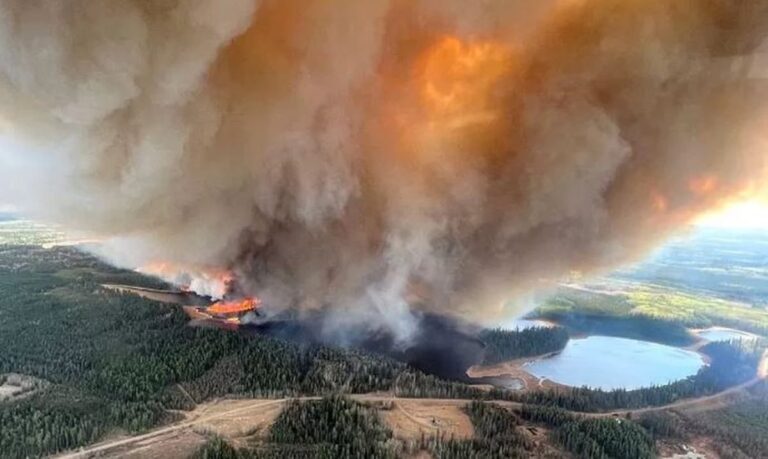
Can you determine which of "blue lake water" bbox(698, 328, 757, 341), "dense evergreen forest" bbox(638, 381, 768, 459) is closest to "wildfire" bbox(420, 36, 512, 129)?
"dense evergreen forest" bbox(638, 381, 768, 459)

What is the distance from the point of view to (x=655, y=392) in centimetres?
2309

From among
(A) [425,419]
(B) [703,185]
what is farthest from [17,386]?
(B) [703,185]

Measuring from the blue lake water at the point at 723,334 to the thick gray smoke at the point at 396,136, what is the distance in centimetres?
1070

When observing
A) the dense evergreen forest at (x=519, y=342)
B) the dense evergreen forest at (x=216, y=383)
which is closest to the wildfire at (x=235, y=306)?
the dense evergreen forest at (x=216, y=383)

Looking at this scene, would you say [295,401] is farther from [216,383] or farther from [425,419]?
[425,419]

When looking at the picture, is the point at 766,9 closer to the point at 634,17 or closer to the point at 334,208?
the point at 634,17

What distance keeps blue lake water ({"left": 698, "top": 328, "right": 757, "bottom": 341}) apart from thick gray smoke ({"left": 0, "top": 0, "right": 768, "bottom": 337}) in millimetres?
10699

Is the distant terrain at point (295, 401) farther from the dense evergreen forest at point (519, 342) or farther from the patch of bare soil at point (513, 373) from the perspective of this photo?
the patch of bare soil at point (513, 373)

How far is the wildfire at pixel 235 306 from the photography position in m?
31.3

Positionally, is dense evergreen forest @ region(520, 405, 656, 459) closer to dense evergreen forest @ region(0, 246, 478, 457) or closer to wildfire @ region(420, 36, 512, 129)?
dense evergreen forest @ region(0, 246, 478, 457)

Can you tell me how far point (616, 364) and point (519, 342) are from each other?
14.1 ft

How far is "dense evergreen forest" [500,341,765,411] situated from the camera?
2167 centimetres

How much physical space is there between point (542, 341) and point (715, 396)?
27.9 feet

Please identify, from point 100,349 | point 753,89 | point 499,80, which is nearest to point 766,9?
point 753,89
